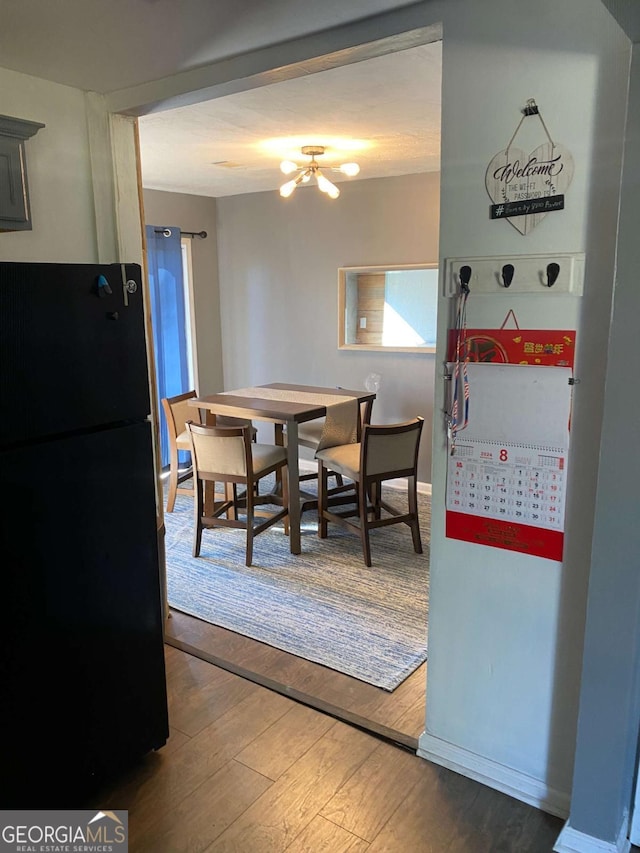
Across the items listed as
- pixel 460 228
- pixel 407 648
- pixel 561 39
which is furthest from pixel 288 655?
pixel 561 39

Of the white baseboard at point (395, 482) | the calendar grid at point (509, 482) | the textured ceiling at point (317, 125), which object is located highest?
the textured ceiling at point (317, 125)

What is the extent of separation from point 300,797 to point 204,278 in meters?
4.29

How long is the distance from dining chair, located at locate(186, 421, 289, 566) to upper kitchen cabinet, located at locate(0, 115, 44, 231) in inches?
61.2

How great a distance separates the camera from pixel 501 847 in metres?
1.70

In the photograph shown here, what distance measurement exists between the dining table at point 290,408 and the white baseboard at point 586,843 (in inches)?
85.4

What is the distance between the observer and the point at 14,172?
2.02 m

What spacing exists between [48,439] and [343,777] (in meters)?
1.35

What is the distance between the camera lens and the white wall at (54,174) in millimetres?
2096

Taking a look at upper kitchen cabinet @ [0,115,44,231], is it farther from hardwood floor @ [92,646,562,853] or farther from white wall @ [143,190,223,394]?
white wall @ [143,190,223,394]

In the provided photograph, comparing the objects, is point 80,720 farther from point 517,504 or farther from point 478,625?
point 517,504

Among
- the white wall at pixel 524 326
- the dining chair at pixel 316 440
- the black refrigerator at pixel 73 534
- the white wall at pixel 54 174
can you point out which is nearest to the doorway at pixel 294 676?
the white wall at pixel 524 326

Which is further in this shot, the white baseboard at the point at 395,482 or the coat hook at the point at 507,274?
the white baseboard at the point at 395,482

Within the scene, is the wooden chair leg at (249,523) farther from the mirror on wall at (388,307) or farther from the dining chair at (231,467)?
the mirror on wall at (388,307)

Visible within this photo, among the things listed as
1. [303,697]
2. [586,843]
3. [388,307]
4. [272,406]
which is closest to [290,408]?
[272,406]
